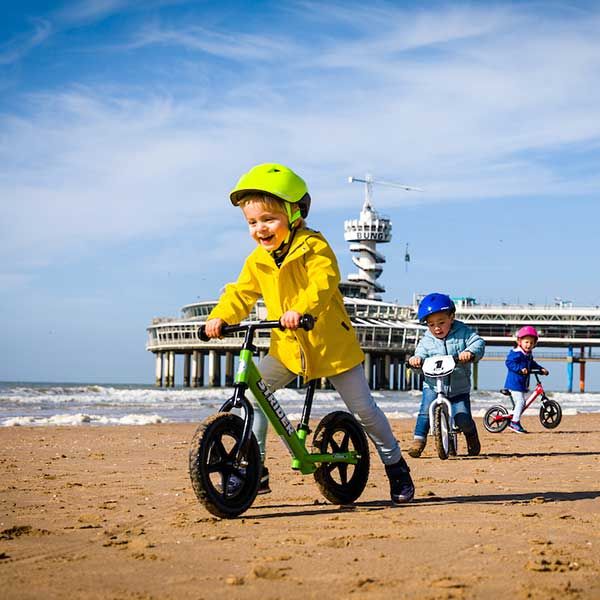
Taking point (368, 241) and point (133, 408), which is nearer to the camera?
point (133, 408)

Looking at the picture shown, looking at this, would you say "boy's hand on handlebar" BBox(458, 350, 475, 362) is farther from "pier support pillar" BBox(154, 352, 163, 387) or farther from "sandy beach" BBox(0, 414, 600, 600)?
"pier support pillar" BBox(154, 352, 163, 387)

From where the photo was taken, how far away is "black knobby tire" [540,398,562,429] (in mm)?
13188

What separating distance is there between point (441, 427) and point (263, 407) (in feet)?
12.1

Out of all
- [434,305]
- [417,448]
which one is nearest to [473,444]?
[417,448]

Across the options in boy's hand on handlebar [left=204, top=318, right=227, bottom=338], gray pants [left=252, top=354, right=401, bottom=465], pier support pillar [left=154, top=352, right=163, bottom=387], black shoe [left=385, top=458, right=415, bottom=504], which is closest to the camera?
boy's hand on handlebar [left=204, top=318, right=227, bottom=338]

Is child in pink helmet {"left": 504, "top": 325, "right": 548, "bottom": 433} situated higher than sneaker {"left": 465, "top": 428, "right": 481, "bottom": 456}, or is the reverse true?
child in pink helmet {"left": 504, "top": 325, "right": 548, "bottom": 433}

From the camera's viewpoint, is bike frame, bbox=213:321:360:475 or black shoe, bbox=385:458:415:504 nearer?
bike frame, bbox=213:321:360:475

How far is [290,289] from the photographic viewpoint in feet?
15.9

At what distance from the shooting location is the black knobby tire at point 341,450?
5.09 meters

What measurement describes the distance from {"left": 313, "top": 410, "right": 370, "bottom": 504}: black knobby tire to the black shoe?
154mm

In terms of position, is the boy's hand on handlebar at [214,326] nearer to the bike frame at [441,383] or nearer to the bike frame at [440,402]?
the bike frame at [441,383]

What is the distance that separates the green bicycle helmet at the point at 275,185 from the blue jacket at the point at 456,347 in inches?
132

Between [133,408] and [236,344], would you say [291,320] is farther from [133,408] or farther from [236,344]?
[236,344]

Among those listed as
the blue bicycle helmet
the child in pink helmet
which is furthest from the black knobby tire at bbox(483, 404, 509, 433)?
the blue bicycle helmet
